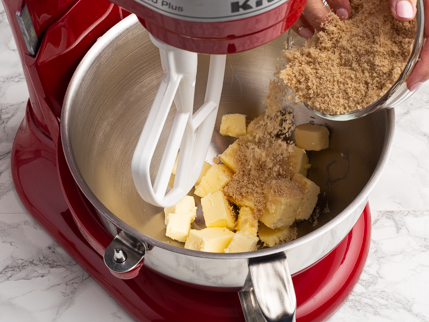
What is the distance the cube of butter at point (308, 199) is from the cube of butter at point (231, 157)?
128 millimetres

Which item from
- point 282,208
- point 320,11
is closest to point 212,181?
point 282,208

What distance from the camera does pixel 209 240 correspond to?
28.6 inches

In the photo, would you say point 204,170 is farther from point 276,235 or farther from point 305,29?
point 305,29

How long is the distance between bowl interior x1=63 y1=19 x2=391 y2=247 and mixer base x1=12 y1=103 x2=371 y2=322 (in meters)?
0.06

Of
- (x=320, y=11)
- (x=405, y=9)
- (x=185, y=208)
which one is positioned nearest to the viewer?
(x=405, y=9)

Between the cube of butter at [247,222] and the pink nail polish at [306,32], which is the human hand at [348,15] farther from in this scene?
the cube of butter at [247,222]

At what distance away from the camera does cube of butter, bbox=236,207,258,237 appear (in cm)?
80

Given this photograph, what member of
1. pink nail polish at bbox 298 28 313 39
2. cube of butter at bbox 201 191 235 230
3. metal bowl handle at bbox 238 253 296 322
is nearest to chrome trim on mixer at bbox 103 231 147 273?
metal bowl handle at bbox 238 253 296 322

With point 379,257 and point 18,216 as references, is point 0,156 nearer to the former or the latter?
point 18,216

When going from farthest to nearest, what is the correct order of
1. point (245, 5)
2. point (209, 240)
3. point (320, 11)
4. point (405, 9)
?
point (209, 240)
point (320, 11)
point (405, 9)
point (245, 5)

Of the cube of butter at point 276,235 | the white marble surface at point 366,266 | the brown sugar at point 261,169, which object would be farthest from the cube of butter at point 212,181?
the white marble surface at point 366,266

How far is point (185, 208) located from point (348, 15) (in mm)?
419

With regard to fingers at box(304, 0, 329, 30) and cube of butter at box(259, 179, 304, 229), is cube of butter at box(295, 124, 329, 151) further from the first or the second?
fingers at box(304, 0, 329, 30)

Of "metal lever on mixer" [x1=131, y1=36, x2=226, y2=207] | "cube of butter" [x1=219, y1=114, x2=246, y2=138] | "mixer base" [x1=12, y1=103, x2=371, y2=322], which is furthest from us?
"cube of butter" [x1=219, y1=114, x2=246, y2=138]
